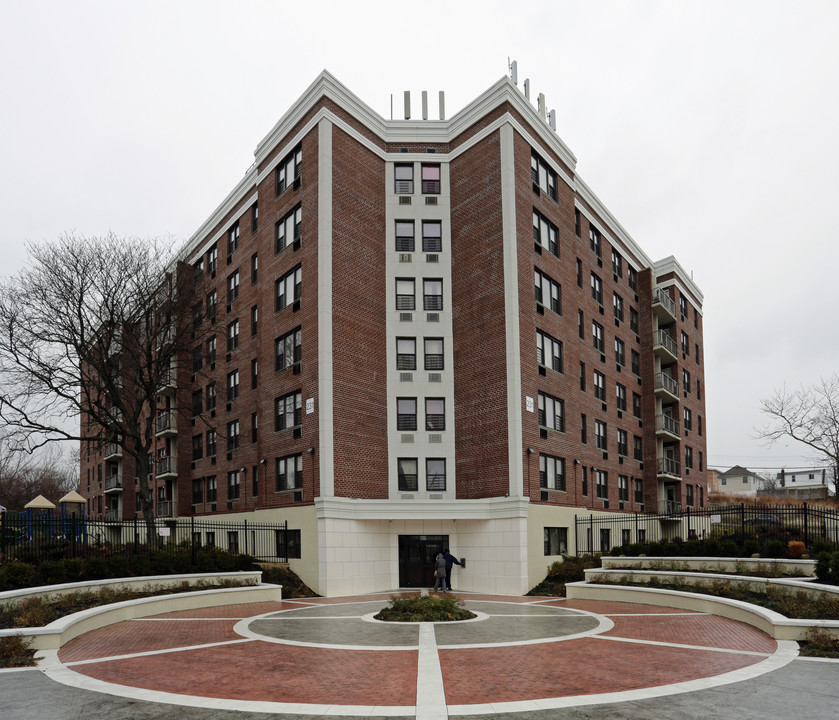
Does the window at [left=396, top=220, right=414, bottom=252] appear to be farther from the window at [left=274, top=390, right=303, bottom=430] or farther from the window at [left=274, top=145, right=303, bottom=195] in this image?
the window at [left=274, top=390, right=303, bottom=430]

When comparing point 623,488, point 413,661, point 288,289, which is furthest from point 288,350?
point 413,661

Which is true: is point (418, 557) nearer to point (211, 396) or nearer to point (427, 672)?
point (211, 396)

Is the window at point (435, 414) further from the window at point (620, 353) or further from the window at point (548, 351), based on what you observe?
the window at point (620, 353)

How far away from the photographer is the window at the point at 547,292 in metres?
34.4

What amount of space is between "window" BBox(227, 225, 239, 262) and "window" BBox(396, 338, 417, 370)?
14076 mm

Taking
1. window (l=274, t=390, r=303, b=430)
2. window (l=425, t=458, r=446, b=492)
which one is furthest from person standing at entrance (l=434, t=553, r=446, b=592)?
window (l=274, t=390, r=303, b=430)

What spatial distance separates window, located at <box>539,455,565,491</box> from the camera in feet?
106

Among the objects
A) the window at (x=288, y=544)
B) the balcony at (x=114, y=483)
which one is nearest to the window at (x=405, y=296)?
the window at (x=288, y=544)

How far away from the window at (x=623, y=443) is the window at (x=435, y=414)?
1502 cm

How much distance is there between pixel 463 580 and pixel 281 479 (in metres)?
9.30

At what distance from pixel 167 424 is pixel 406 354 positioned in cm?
2248

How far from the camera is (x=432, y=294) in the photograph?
34875 millimetres

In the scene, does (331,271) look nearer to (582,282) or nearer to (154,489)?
(582,282)

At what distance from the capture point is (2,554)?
21.2 m
